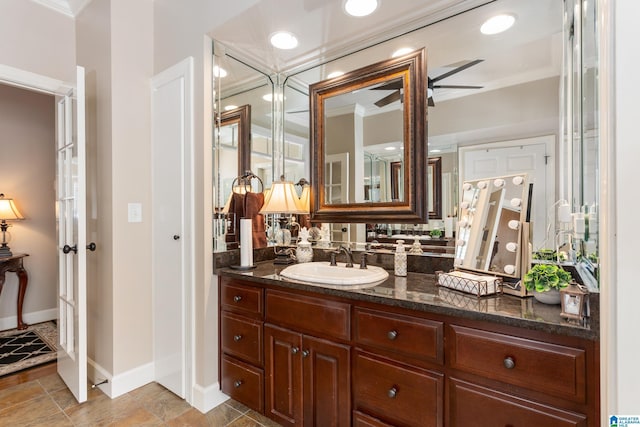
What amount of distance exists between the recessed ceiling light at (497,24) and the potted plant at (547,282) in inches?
48.6

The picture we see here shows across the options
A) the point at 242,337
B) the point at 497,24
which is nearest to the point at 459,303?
the point at 242,337

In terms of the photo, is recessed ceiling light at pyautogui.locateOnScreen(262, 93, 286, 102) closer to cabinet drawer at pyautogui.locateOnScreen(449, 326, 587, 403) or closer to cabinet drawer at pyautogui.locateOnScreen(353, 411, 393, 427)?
cabinet drawer at pyautogui.locateOnScreen(449, 326, 587, 403)

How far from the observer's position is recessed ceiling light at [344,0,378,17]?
5.18 ft

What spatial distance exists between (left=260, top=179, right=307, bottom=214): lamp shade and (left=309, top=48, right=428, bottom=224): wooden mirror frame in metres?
0.24

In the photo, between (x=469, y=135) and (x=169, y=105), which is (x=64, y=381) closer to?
(x=169, y=105)

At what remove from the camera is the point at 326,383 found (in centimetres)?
144

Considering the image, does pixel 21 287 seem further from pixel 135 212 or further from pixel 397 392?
pixel 397 392

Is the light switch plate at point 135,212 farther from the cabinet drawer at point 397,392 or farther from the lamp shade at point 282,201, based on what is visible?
the cabinet drawer at point 397,392

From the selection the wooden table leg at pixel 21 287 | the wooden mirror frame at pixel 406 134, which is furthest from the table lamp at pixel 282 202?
the wooden table leg at pixel 21 287

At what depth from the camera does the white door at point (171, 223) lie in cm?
195

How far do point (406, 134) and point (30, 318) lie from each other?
13.3 ft

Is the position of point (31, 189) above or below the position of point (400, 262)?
above

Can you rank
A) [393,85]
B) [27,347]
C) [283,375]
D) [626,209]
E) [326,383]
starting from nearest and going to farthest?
[626,209], [326,383], [283,375], [393,85], [27,347]

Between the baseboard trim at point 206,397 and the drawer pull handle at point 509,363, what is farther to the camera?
A: the baseboard trim at point 206,397
